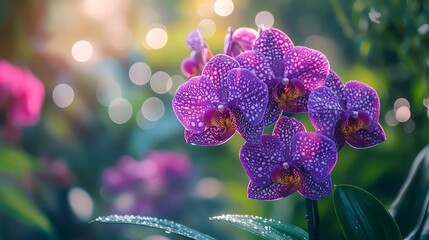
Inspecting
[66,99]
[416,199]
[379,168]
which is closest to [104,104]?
[66,99]

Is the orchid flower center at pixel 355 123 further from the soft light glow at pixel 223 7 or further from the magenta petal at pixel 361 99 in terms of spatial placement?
the soft light glow at pixel 223 7

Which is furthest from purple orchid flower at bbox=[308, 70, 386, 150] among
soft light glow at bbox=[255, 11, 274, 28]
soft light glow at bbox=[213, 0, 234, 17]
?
soft light glow at bbox=[255, 11, 274, 28]

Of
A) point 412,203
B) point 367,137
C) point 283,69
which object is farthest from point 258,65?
point 412,203

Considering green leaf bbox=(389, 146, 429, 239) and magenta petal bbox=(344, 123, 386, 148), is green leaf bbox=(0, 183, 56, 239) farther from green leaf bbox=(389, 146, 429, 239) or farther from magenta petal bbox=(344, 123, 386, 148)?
magenta petal bbox=(344, 123, 386, 148)

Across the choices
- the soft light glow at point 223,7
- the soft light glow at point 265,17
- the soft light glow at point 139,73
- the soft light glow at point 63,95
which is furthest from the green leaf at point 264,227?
the soft light glow at point 265,17

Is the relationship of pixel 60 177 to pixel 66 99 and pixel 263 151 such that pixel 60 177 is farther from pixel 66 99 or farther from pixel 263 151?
pixel 263 151

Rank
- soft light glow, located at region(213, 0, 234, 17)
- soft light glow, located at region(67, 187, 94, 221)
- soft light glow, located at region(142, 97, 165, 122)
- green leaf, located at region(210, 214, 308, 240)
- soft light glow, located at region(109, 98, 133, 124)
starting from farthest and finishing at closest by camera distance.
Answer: soft light glow, located at region(213, 0, 234, 17) < soft light glow, located at region(142, 97, 165, 122) < soft light glow, located at region(109, 98, 133, 124) < soft light glow, located at region(67, 187, 94, 221) < green leaf, located at region(210, 214, 308, 240)
